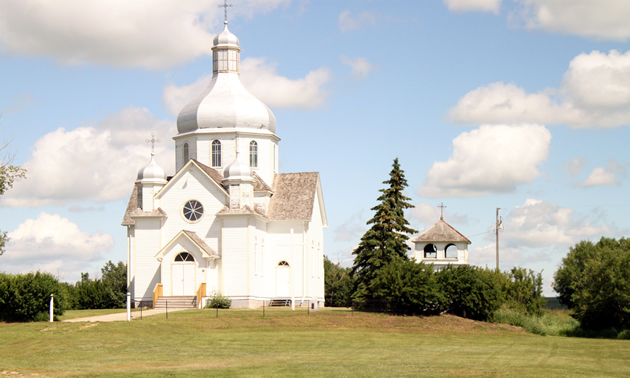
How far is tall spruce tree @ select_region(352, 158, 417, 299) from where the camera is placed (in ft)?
142

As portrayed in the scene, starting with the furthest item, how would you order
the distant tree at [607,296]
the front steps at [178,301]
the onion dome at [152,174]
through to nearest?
the onion dome at [152,174]
the front steps at [178,301]
the distant tree at [607,296]

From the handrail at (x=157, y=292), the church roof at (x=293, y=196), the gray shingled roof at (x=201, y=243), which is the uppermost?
the church roof at (x=293, y=196)

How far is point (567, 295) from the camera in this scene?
74000 millimetres

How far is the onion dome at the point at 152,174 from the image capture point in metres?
43.8

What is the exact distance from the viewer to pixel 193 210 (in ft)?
142

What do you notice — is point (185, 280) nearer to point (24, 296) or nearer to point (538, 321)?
point (24, 296)

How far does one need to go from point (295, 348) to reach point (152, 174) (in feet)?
65.8

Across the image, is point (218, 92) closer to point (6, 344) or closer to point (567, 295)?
point (6, 344)

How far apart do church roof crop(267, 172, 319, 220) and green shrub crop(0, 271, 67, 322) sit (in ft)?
50.3

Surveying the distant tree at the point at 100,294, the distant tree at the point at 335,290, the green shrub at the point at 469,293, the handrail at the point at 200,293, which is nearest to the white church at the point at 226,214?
the handrail at the point at 200,293

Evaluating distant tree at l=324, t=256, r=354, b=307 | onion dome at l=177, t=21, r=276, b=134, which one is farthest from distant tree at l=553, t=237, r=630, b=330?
onion dome at l=177, t=21, r=276, b=134

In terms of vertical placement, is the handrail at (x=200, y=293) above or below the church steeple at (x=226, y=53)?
below

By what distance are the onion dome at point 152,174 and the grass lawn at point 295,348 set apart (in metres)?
9.34

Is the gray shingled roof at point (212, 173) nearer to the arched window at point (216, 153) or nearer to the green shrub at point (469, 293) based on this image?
the arched window at point (216, 153)
